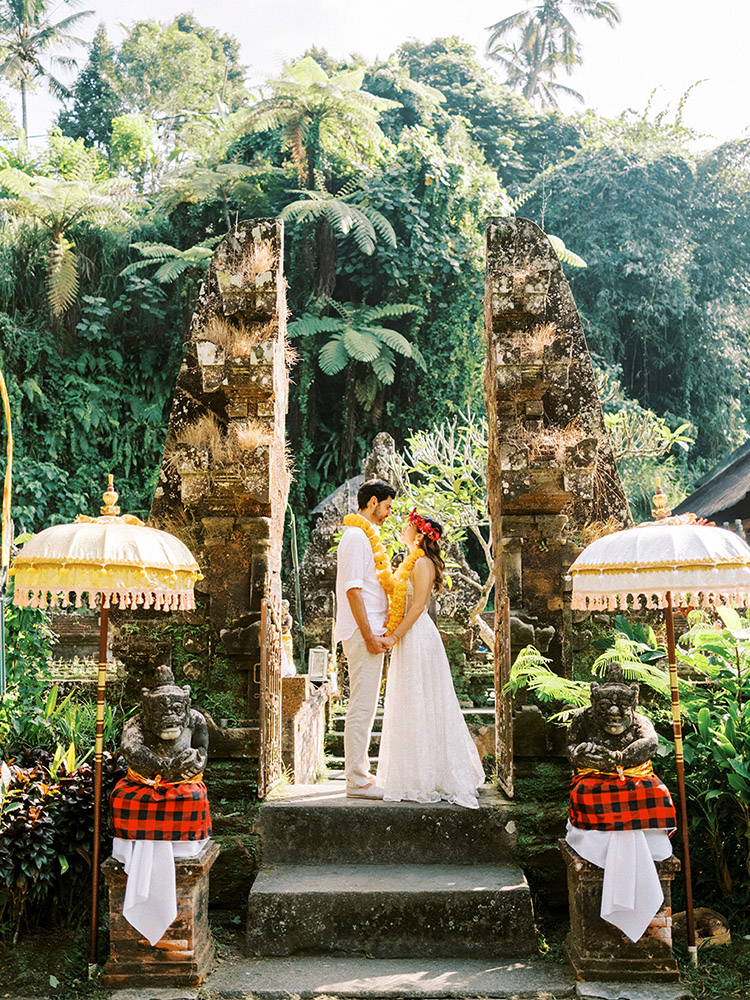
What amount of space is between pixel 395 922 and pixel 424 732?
1054 millimetres

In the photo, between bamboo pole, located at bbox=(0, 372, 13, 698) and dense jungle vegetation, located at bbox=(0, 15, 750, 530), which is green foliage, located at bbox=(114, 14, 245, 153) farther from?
bamboo pole, located at bbox=(0, 372, 13, 698)

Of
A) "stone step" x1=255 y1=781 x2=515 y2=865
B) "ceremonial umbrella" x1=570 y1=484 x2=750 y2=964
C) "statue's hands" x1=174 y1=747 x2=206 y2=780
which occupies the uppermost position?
"ceremonial umbrella" x1=570 y1=484 x2=750 y2=964

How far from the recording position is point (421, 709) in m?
4.87

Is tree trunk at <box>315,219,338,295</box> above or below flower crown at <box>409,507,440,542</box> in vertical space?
above

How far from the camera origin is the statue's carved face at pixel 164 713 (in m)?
3.89

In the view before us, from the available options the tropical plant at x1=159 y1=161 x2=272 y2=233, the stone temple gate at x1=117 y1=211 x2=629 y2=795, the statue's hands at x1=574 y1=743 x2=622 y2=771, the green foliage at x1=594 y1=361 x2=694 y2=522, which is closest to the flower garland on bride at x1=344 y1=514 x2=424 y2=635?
the stone temple gate at x1=117 y1=211 x2=629 y2=795

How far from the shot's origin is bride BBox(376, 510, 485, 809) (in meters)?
4.79

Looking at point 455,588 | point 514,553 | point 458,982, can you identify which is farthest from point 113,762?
point 455,588

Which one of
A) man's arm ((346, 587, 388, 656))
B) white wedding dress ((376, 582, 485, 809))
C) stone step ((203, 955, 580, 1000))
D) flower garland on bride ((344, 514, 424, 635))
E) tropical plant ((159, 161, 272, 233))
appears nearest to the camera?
stone step ((203, 955, 580, 1000))

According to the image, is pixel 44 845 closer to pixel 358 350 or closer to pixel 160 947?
pixel 160 947

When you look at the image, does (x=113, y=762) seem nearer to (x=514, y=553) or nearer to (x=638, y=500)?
(x=514, y=553)

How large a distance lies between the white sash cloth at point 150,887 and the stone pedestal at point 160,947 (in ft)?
0.13

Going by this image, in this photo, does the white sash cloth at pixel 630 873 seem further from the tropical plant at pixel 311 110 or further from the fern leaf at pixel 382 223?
the tropical plant at pixel 311 110

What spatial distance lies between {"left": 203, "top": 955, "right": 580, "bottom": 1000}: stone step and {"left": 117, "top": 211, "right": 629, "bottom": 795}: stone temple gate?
101cm
